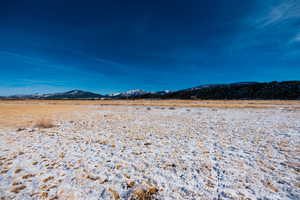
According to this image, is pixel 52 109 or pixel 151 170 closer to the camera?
pixel 151 170

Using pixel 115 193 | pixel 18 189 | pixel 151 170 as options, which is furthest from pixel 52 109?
pixel 115 193

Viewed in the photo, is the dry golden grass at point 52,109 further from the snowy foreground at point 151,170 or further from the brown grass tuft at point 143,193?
the brown grass tuft at point 143,193

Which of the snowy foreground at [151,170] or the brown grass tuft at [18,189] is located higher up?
the brown grass tuft at [18,189]

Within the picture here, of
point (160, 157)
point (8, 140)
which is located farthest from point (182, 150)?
point (8, 140)

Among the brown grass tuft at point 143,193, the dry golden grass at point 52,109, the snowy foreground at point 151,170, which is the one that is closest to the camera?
the brown grass tuft at point 143,193

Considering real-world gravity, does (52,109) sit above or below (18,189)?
above

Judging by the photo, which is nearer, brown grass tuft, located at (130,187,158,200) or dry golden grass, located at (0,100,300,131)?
brown grass tuft, located at (130,187,158,200)

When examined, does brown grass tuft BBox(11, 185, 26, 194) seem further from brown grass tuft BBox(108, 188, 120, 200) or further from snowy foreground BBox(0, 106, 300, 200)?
brown grass tuft BBox(108, 188, 120, 200)

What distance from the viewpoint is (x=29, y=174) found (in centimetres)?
455

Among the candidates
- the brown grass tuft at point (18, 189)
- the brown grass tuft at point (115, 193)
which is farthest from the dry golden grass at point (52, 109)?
the brown grass tuft at point (115, 193)

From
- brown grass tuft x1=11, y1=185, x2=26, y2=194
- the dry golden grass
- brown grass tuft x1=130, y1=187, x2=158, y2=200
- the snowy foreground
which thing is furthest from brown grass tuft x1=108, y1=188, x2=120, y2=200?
the dry golden grass

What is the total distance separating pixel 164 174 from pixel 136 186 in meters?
1.08

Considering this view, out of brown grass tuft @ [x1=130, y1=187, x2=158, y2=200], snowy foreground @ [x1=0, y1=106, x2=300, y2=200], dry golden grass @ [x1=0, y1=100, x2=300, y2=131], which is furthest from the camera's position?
dry golden grass @ [x1=0, y1=100, x2=300, y2=131]

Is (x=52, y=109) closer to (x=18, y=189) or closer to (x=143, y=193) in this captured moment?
(x=18, y=189)
